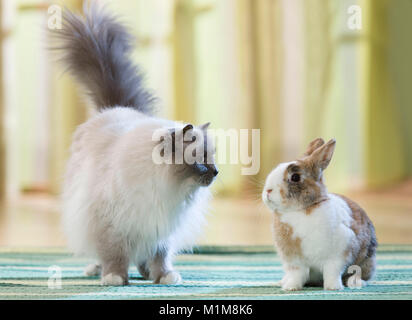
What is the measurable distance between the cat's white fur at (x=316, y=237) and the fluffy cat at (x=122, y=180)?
164 millimetres

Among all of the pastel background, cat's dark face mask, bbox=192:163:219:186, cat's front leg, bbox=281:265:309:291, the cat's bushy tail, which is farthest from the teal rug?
the pastel background

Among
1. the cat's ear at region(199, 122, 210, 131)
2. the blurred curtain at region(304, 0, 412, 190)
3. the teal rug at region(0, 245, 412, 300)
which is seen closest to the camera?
the teal rug at region(0, 245, 412, 300)

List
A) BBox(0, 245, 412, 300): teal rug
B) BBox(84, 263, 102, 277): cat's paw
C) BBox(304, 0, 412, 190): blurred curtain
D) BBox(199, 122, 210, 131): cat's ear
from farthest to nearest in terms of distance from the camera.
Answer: BBox(304, 0, 412, 190): blurred curtain
BBox(84, 263, 102, 277): cat's paw
BBox(199, 122, 210, 131): cat's ear
BBox(0, 245, 412, 300): teal rug

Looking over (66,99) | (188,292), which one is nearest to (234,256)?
(188,292)

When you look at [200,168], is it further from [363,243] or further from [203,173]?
[363,243]

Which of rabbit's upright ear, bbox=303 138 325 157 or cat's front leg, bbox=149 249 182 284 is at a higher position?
rabbit's upright ear, bbox=303 138 325 157

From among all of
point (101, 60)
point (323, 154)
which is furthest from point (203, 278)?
point (101, 60)

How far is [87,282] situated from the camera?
4.72ft

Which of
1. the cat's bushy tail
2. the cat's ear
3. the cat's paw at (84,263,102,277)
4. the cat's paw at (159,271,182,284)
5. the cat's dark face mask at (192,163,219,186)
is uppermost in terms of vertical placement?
the cat's bushy tail

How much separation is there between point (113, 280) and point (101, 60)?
628 millimetres

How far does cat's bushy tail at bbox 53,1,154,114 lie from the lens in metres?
1.66

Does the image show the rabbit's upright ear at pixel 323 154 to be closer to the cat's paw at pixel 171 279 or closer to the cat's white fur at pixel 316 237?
the cat's white fur at pixel 316 237

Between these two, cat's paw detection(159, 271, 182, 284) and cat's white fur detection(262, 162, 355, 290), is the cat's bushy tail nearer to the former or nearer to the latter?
cat's paw detection(159, 271, 182, 284)

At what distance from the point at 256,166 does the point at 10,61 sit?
300 cm
